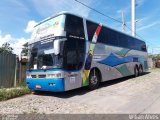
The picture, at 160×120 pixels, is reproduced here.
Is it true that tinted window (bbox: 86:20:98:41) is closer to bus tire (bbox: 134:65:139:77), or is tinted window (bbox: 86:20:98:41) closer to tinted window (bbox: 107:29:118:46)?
tinted window (bbox: 107:29:118:46)

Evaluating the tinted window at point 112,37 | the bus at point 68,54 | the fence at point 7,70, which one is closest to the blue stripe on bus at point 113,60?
the bus at point 68,54

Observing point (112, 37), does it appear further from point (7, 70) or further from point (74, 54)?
point (7, 70)

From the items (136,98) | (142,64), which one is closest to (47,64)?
(136,98)

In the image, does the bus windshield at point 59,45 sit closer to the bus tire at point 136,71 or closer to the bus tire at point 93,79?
the bus tire at point 93,79

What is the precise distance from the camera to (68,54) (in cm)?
936

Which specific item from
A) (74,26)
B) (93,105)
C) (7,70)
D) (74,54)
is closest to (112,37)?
(74,26)

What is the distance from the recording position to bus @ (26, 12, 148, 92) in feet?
30.2

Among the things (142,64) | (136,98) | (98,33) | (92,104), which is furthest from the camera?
(142,64)

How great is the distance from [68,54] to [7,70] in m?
4.34

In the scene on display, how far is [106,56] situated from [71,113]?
256 inches

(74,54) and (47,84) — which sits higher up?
(74,54)

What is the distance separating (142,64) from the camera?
65.0ft

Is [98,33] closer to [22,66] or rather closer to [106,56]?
[106,56]

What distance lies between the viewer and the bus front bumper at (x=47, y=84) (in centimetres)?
909
